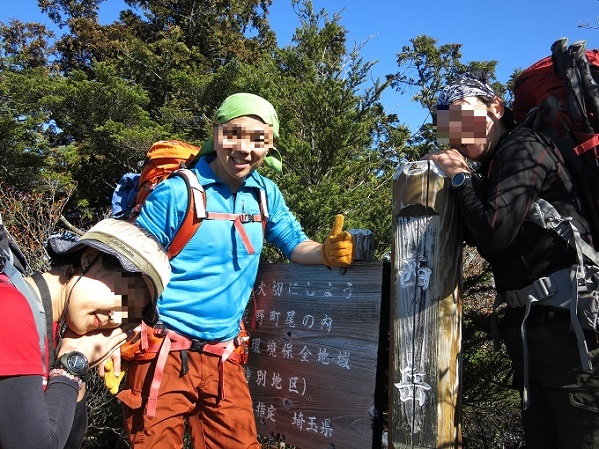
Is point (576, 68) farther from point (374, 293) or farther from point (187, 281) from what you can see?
point (187, 281)

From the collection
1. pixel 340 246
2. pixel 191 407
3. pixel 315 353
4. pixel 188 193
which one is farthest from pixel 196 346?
pixel 340 246

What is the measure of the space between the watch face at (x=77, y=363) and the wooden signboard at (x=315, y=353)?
130cm

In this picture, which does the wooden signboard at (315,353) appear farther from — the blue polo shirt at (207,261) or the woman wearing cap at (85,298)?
the woman wearing cap at (85,298)

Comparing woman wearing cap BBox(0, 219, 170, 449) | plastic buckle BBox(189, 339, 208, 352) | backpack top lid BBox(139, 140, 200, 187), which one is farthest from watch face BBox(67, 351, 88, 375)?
backpack top lid BBox(139, 140, 200, 187)

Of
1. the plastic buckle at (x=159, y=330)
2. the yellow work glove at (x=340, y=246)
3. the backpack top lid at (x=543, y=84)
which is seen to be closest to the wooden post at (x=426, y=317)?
the yellow work glove at (x=340, y=246)

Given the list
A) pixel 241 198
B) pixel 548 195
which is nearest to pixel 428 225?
pixel 548 195

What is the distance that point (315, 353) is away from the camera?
267cm

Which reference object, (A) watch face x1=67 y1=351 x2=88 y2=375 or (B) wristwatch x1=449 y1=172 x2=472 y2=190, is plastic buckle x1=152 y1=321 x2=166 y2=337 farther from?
(B) wristwatch x1=449 y1=172 x2=472 y2=190

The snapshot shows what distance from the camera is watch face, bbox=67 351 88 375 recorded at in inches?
60.8

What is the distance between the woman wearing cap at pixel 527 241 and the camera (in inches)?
70.9

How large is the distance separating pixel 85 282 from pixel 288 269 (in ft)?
4.87

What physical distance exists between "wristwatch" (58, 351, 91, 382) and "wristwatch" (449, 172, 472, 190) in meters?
1.47

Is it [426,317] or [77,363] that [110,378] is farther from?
[426,317]

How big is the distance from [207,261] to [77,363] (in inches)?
38.8
